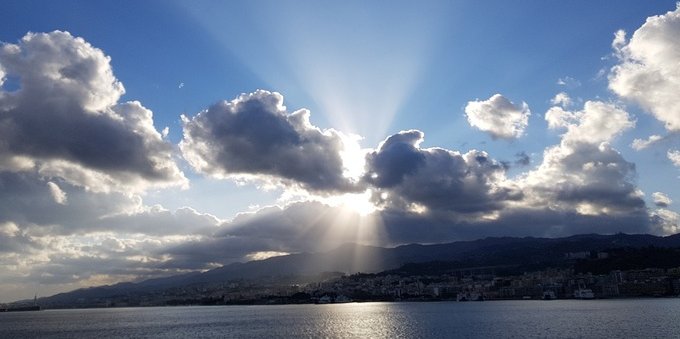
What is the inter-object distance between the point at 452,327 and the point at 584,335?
1280 inches

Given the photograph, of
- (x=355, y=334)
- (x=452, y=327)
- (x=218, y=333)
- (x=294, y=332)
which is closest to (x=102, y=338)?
(x=218, y=333)

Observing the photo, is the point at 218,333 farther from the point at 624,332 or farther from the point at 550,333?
the point at 624,332

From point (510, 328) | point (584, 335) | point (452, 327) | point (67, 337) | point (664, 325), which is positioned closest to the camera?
point (584, 335)

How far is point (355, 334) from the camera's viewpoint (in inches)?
4259

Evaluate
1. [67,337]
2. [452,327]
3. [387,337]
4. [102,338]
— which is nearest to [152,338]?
[102,338]

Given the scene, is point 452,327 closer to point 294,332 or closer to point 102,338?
point 294,332

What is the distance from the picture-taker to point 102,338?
391 feet

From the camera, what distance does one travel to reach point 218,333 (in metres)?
121

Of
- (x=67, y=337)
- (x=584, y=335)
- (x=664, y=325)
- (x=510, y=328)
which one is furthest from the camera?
(x=67, y=337)

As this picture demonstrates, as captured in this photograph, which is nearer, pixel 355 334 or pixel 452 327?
pixel 355 334

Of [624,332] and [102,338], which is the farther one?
[102,338]

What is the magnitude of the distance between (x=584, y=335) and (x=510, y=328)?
20.6 m

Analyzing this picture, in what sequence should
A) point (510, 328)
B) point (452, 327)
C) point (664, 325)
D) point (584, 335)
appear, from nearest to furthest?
point (584, 335), point (664, 325), point (510, 328), point (452, 327)

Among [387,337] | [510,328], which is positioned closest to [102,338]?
[387,337]
